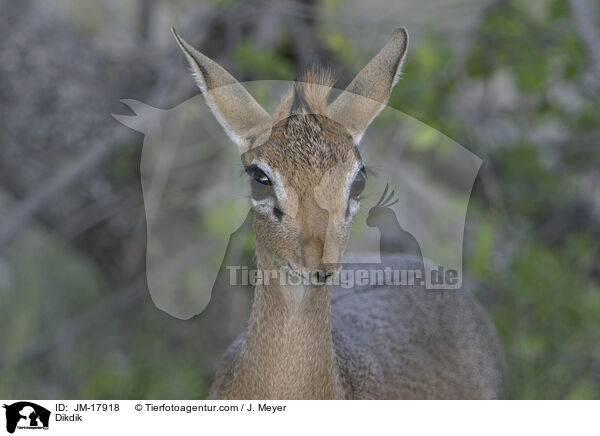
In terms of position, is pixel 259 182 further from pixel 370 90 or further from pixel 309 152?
pixel 370 90

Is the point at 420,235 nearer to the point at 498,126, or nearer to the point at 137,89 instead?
the point at 137,89

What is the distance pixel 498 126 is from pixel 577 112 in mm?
540

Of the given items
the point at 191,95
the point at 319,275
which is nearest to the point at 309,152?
the point at 319,275

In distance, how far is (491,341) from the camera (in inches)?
130

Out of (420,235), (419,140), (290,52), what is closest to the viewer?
(420,235)

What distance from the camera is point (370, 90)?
146cm

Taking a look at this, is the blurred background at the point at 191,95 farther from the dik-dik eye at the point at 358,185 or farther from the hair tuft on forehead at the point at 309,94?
the dik-dik eye at the point at 358,185

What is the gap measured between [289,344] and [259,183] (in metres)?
0.54

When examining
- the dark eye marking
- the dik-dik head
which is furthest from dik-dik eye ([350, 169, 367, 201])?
the dark eye marking

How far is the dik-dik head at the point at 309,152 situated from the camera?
1470mm

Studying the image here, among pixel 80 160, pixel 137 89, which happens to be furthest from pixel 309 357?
pixel 137 89
